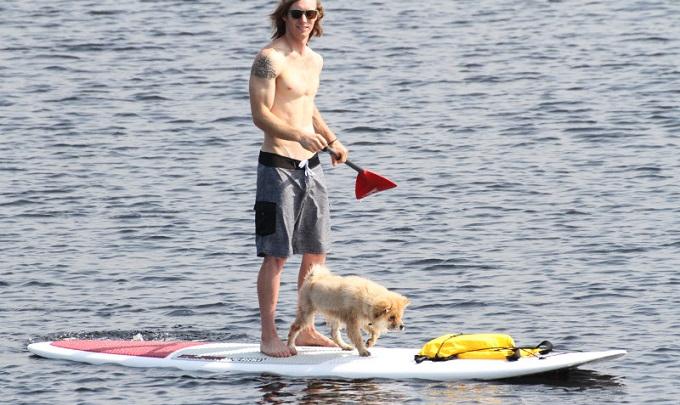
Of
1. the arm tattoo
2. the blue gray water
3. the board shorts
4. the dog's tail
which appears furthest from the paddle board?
the arm tattoo

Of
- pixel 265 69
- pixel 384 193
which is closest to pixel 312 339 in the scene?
pixel 265 69

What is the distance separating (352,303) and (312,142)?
43.7 inches

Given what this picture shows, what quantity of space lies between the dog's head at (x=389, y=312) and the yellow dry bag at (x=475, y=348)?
1.37 feet

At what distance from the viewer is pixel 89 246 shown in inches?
597

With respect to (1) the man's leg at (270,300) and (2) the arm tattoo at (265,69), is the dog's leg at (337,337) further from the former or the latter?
(2) the arm tattoo at (265,69)

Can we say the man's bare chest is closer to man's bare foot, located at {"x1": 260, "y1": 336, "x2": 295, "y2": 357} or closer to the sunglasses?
the sunglasses

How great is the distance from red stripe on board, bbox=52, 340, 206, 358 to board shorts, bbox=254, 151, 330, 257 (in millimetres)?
1265

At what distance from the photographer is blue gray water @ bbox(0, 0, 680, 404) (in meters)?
11.9

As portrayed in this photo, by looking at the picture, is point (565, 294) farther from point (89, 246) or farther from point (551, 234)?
point (89, 246)

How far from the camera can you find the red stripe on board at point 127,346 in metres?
11.5

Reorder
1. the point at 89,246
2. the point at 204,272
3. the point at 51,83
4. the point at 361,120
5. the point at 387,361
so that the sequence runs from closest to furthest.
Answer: the point at 387,361 < the point at 204,272 < the point at 89,246 < the point at 361,120 < the point at 51,83

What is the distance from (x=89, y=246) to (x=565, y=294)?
15.3 ft

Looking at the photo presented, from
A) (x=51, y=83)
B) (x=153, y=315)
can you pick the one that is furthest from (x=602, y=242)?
(x=51, y=83)

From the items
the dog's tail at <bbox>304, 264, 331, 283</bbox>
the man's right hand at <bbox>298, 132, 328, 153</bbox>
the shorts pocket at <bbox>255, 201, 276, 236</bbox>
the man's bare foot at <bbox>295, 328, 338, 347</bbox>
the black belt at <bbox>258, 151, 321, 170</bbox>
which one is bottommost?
the man's bare foot at <bbox>295, 328, 338, 347</bbox>
